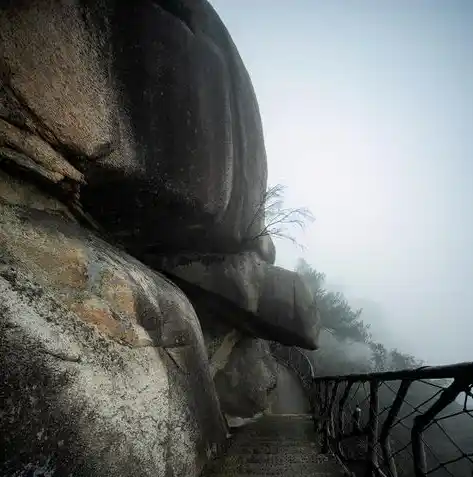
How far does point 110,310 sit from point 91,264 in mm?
501

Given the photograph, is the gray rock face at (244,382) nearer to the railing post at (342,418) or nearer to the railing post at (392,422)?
the railing post at (342,418)

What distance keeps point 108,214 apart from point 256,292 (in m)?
4.20

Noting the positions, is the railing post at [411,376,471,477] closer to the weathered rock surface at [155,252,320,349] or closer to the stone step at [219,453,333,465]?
the stone step at [219,453,333,465]

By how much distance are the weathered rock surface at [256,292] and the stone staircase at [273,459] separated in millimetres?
2566

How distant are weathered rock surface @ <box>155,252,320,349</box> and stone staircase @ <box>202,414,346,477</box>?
8.42 ft

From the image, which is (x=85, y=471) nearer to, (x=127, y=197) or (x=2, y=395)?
(x=2, y=395)

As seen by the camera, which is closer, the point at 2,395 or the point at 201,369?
the point at 2,395

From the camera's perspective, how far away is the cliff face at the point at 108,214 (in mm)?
2107

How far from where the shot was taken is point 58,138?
10.0 ft

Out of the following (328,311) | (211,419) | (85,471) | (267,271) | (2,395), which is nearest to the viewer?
(2,395)

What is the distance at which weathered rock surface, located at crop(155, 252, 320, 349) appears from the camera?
685cm

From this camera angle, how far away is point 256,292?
24.7 feet

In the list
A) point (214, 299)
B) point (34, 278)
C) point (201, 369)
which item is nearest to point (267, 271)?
point (214, 299)

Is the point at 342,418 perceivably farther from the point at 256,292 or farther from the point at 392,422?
the point at 256,292
